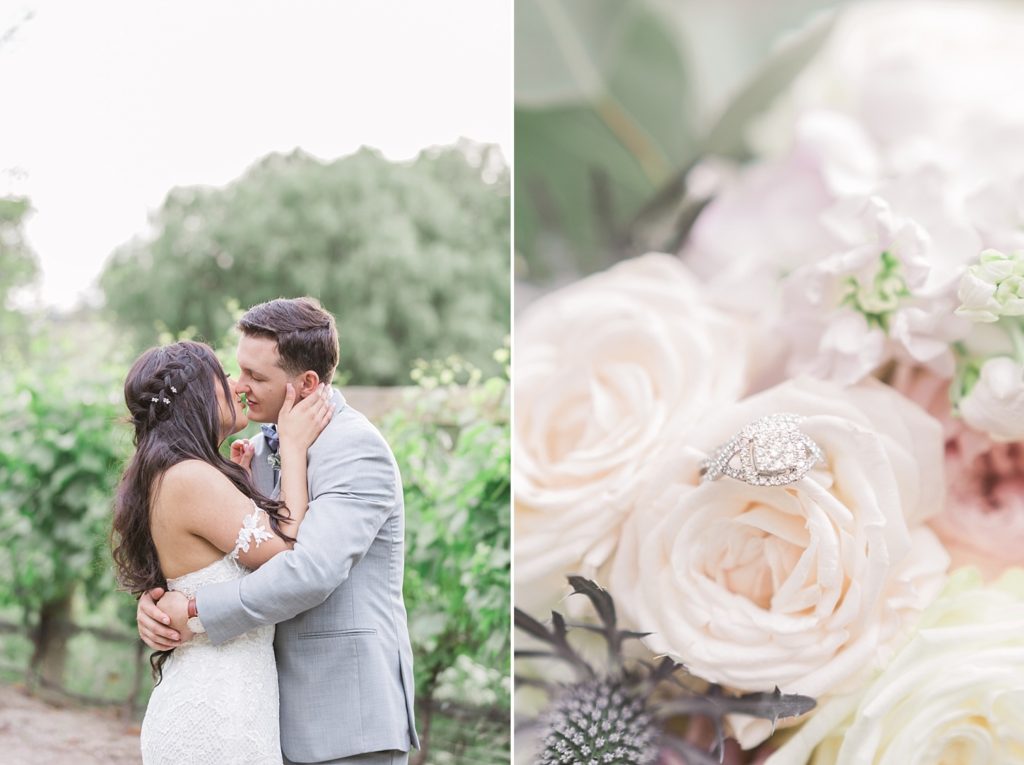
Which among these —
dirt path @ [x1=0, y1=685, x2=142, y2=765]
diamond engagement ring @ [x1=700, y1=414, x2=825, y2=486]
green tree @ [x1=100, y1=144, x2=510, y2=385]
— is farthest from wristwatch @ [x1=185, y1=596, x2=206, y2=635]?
green tree @ [x1=100, y1=144, x2=510, y2=385]

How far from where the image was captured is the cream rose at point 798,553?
64 cm

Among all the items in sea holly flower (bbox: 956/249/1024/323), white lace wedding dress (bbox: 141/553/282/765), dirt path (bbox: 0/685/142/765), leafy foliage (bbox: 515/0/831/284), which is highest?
leafy foliage (bbox: 515/0/831/284)

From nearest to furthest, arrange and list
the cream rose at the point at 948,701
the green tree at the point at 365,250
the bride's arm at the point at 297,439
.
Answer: the cream rose at the point at 948,701 < the bride's arm at the point at 297,439 < the green tree at the point at 365,250

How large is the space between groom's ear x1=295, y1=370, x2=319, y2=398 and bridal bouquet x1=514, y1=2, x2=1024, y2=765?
22 centimetres

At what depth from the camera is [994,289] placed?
0.61m

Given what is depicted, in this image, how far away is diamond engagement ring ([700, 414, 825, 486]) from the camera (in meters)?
0.65

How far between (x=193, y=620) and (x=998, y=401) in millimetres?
651

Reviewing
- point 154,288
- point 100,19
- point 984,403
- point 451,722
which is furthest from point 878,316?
point 154,288

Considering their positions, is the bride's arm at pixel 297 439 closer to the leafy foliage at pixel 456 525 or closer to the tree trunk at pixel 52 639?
the leafy foliage at pixel 456 525

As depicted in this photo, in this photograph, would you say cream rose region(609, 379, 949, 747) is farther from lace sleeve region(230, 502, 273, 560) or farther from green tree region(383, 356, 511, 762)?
green tree region(383, 356, 511, 762)

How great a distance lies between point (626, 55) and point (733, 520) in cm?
37

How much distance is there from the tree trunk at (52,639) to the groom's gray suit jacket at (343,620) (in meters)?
1.06

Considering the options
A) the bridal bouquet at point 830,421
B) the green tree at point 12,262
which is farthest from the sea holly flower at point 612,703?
the green tree at point 12,262

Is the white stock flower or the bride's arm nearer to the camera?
the white stock flower
